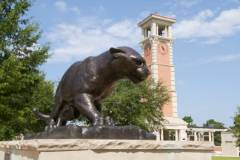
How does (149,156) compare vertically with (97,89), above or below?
below

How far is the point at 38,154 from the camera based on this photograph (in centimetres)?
409

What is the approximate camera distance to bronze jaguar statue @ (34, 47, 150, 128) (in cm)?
480

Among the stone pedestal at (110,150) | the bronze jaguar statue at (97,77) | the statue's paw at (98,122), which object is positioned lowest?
the stone pedestal at (110,150)

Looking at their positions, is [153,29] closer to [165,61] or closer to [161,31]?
[161,31]

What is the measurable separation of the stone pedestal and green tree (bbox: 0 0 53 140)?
7.34 meters

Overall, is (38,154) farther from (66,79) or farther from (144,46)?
(144,46)

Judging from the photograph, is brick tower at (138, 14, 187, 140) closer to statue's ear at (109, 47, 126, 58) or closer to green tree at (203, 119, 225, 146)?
green tree at (203, 119, 225, 146)

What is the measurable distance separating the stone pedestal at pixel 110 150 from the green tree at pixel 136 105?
19.7 meters

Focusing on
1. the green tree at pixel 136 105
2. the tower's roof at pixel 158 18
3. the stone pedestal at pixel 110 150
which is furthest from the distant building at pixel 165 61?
the stone pedestal at pixel 110 150

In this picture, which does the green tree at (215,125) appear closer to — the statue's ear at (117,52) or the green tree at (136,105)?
the green tree at (136,105)

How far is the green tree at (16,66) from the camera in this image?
12.0m

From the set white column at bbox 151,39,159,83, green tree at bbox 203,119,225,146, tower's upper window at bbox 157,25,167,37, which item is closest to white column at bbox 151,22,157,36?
white column at bbox 151,39,159,83

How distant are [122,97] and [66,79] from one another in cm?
1997

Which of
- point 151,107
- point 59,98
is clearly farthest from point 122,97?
point 59,98
